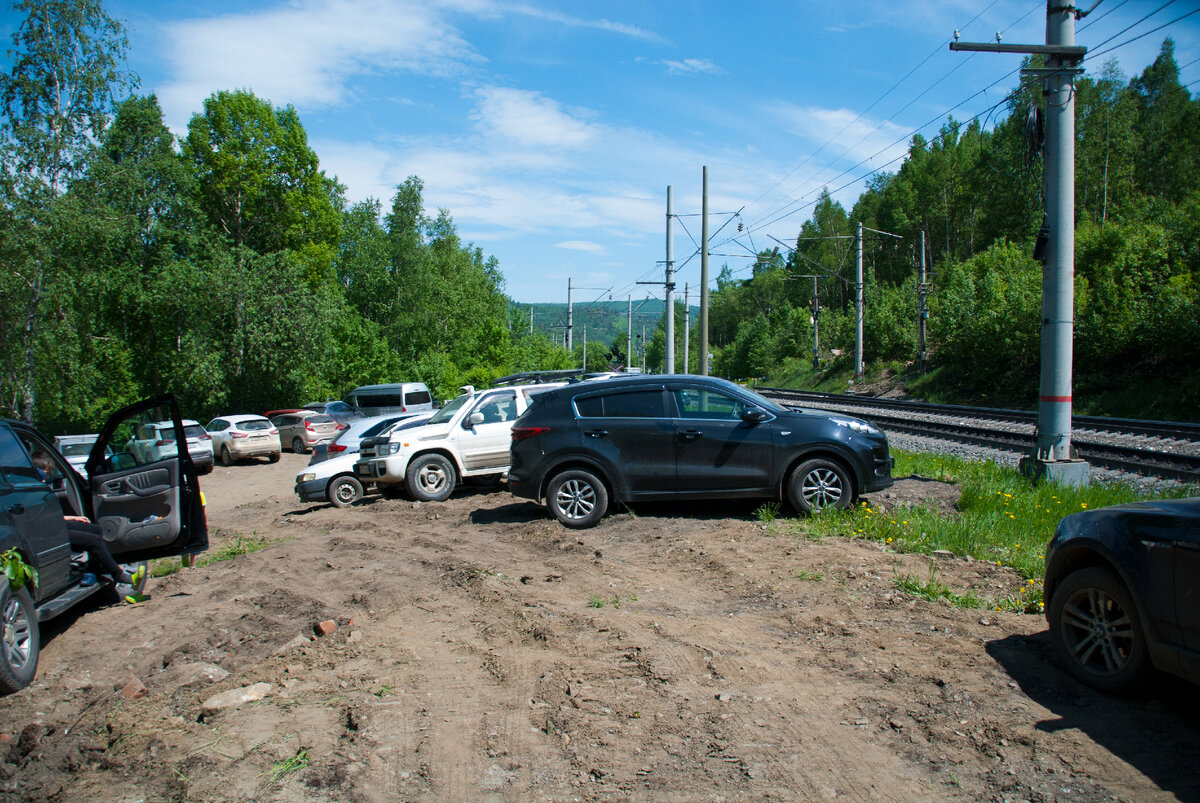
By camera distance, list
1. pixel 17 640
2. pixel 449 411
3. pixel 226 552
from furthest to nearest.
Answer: pixel 449 411 < pixel 226 552 < pixel 17 640

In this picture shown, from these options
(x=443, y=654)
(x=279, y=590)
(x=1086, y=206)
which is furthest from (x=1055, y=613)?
(x=1086, y=206)

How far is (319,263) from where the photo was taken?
4434cm

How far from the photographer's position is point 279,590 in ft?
23.1

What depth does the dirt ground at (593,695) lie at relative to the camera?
11.5ft

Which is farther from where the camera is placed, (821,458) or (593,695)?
(821,458)

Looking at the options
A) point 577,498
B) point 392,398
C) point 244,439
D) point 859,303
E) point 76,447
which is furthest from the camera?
point 859,303

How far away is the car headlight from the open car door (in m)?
6.97

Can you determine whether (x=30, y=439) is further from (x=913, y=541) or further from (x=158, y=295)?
(x=158, y=295)

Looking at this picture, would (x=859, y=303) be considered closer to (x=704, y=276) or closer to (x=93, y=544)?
(x=704, y=276)

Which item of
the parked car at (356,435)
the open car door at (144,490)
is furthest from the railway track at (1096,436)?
the open car door at (144,490)

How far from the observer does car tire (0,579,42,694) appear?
4781 millimetres

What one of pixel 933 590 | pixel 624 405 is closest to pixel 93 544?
pixel 624 405

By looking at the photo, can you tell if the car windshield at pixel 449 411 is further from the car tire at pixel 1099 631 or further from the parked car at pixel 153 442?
the car tire at pixel 1099 631

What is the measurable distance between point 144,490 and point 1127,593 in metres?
8.00
